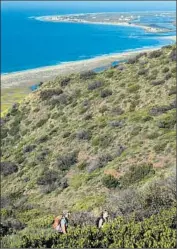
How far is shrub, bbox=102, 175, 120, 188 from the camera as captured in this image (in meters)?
22.0

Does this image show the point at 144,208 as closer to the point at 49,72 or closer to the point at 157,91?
the point at 157,91

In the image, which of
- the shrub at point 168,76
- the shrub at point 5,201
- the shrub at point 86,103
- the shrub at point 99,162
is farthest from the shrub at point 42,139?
the shrub at point 168,76

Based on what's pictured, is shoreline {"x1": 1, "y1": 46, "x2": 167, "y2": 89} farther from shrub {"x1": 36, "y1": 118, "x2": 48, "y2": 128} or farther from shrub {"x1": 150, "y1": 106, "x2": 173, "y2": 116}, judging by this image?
shrub {"x1": 150, "y1": 106, "x2": 173, "y2": 116}

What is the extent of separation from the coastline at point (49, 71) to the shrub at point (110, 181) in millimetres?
83915

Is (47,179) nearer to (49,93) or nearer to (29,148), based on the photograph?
(29,148)

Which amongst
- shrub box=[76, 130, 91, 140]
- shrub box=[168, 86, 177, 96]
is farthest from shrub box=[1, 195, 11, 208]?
shrub box=[168, 86, 177, 96]

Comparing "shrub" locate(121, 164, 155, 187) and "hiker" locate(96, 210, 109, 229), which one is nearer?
"hiker" locate(96, 210, 109, 229)

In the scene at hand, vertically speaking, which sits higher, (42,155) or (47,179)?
(42,155)

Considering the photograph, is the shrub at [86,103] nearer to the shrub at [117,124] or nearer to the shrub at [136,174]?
the shrub at [117,124]

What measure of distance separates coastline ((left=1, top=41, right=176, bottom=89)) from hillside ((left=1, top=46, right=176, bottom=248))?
208 ft

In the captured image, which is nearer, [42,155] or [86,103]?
[42,155]

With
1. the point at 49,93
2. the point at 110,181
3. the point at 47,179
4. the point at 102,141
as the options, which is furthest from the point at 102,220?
the point at 49,93

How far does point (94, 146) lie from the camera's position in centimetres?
2983

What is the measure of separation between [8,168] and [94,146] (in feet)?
22.3
